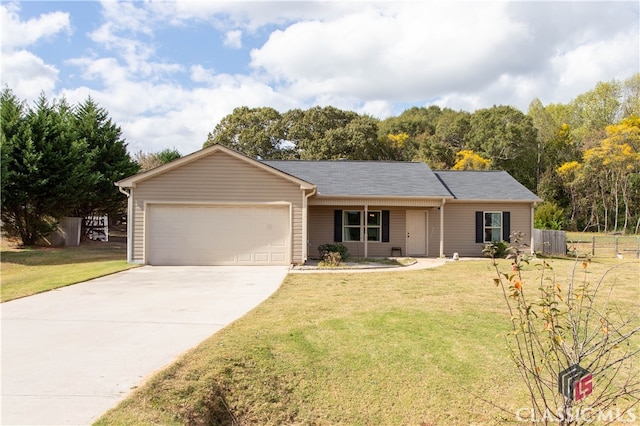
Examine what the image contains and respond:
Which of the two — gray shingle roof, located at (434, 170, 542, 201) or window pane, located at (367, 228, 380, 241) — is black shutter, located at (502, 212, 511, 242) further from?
window pane, located at (367, 228, 380, 241)

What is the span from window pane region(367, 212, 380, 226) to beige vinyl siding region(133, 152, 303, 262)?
4.72 m

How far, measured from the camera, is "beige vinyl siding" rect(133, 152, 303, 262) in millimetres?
14523

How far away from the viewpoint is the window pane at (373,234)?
1836 centimetres

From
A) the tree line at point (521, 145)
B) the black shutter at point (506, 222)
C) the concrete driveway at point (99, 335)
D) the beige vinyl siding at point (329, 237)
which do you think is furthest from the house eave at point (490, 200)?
the tree line at point (521, 145)

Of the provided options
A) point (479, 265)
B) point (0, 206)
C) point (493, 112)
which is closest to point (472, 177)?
point (479, 265)

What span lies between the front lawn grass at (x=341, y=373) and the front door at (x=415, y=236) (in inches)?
409

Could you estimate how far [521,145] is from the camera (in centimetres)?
3931

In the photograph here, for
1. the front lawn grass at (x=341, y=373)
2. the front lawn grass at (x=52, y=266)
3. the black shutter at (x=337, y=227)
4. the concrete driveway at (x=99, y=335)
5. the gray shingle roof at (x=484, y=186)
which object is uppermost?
the gray shingle roof at (x=484, y=186)

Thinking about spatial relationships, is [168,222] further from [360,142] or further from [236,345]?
[360,142]

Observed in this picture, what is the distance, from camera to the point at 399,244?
724 inches

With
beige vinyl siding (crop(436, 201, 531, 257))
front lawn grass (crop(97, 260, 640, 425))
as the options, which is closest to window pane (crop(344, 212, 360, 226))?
beige vinyl siding (crop(436, 201, 531, 257))

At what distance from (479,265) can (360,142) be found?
23356mm

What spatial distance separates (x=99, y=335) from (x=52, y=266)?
416 inches

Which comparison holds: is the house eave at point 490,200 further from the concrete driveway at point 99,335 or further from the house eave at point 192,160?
the concrete driveway at point 99,335
